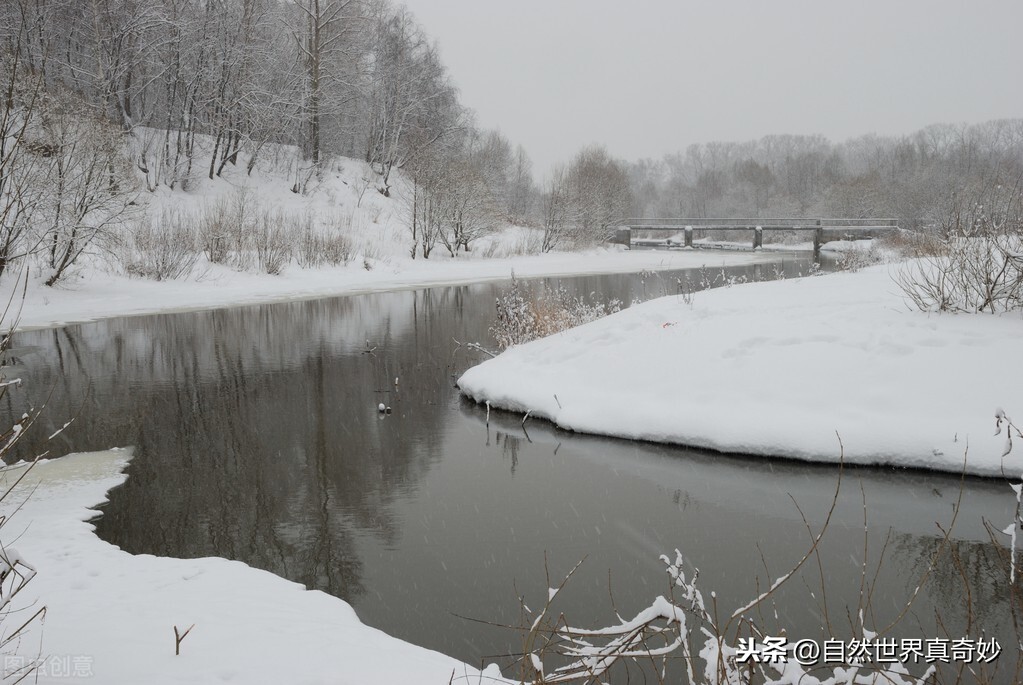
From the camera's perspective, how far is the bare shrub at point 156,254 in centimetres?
2453

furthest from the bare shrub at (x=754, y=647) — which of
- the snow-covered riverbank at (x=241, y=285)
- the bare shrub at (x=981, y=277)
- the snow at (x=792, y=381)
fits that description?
the snow-covered riverbank at (x=241, y=285)

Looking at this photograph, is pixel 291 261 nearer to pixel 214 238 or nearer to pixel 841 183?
pixel 214 238

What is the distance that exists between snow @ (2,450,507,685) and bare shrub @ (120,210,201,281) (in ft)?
65.7

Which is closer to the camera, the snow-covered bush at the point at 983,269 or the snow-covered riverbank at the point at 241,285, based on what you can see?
the snow-covered bush at the point at 983,269

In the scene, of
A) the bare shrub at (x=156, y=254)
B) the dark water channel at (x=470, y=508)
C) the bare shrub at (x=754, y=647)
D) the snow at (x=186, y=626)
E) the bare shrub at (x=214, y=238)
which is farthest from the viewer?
the bare shrub at (x=214, y=238)

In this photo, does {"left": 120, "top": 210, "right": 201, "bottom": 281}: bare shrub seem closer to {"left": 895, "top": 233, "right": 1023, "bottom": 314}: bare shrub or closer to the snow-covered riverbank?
the snow-covered riverbank

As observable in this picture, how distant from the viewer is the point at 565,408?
1010cm

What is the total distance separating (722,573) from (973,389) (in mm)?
4458

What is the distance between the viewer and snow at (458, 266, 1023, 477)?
819cm

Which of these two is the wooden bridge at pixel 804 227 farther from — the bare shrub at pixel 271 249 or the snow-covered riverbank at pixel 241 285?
the bare shrub at pixel 271 249

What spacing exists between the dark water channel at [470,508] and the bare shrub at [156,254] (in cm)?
1281

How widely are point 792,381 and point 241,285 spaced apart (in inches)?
818

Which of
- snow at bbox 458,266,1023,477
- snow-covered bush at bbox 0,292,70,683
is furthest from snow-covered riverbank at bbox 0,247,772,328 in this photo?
snow-covered bush at bbox 0,292,70,683

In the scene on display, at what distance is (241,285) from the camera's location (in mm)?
25797
